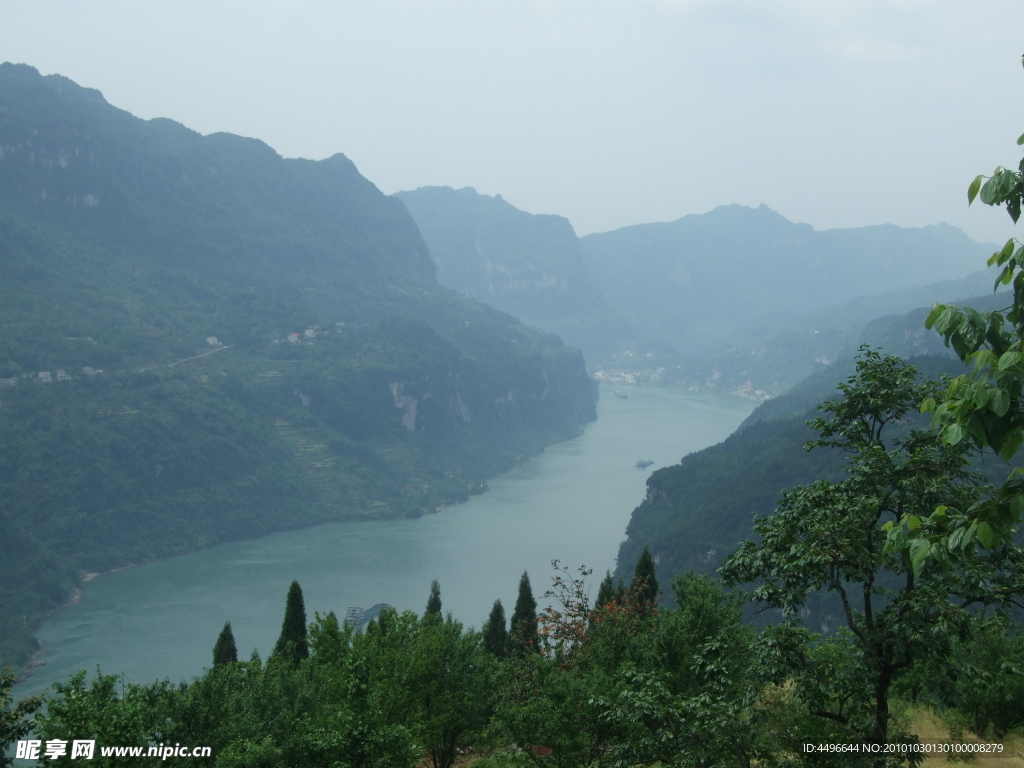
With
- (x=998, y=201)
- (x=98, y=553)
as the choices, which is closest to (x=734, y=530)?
(x=98, y=553)

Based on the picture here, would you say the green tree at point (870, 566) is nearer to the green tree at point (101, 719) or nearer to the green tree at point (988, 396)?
the green tree at point (988, 396)

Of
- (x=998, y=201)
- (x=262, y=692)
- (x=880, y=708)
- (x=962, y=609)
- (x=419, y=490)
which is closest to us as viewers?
(x=998, y=201)

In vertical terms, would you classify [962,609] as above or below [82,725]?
above

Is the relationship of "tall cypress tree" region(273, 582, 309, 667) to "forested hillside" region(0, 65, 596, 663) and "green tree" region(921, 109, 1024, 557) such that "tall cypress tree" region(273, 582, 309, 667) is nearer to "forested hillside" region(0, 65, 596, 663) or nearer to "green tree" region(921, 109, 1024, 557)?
"green tree" region(921, 109, 1024, 557)

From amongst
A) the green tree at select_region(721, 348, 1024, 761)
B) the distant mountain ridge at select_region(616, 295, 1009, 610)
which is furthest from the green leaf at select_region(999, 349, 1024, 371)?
the distant mountain ridge at select_region(616, 295, 1009, 610)

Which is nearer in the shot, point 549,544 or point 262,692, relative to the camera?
point 262,692

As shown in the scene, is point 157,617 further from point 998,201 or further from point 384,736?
point 998,201

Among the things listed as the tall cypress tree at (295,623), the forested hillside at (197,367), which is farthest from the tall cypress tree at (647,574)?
the forested hillside at (197,367)
